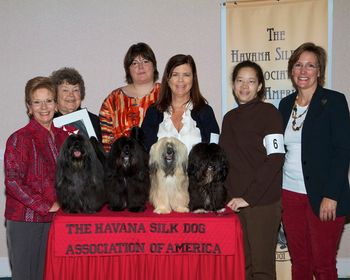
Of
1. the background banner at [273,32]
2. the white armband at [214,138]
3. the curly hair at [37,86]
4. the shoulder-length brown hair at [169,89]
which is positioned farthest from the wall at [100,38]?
the curly hair at [37,86]

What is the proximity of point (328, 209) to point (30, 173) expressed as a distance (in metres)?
1.97

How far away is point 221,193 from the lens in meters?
2.24

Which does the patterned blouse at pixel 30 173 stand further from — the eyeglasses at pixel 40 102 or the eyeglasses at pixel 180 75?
the eyeglasses at pixel 180 75

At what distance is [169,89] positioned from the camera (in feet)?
9.07

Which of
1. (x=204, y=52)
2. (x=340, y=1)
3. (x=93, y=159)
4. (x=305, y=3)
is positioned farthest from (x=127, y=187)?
(x=340, y=1)

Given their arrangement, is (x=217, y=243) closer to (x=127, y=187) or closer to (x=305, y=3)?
(x=127, y=187)

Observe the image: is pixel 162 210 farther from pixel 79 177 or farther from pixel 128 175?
pixel 79 177

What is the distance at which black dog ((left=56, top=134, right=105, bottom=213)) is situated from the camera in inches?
83.8

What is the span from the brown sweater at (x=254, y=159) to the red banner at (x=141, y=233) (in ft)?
1.16

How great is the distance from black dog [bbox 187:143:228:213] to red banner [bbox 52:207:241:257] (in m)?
0.08

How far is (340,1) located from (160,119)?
7.74 feet

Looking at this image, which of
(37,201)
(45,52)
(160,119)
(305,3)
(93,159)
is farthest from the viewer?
(45,52)

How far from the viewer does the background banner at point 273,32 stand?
12.0 ft

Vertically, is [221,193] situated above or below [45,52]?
below
